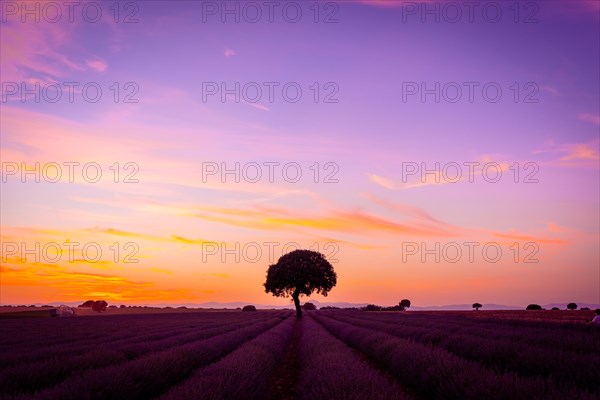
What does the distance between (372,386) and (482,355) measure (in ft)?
15.4

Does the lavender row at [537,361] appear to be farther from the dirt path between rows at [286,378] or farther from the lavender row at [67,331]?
the lavender row at [67,331]

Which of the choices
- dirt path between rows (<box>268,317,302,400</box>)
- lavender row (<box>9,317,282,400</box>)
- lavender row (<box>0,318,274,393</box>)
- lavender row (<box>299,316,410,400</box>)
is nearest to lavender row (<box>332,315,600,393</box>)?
lavender row (<box>299,316,410,400</box>)

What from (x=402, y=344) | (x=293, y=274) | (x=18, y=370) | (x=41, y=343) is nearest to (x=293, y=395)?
(x=402, y=344)

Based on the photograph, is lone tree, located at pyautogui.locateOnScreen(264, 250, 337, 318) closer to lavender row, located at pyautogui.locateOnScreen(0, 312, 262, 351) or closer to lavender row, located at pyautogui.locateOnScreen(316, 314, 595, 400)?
lavender row, located at pyautogui.locateOnScreen(0, 312, 262, 351)

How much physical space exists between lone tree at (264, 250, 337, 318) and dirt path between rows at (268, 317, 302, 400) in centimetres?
2783

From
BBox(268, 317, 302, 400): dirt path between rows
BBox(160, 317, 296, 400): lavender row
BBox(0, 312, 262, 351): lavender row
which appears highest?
BBox(160, 317, 296, 400): lavender row

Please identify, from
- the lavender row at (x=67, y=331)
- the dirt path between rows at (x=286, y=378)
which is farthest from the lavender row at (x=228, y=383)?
the lavender row at (x=67, y=331)

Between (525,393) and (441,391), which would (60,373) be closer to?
(441,391)

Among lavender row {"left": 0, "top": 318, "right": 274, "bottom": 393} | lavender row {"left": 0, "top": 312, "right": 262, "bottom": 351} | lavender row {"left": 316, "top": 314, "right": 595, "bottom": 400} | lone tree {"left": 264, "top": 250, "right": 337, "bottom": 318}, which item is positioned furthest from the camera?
lone tree {"left": 264, "top": 250, "right": 337, "bottom": 318}

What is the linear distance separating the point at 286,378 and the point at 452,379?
4.23m

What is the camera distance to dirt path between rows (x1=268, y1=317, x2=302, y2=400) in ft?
24.2

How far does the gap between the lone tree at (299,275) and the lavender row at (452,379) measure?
97.5 ft

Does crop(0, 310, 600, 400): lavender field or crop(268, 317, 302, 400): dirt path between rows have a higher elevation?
crop(0, 310, 600, 400): lavender field

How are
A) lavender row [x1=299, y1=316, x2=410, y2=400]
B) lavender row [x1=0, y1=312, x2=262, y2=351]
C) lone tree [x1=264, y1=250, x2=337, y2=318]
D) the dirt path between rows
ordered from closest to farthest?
lavender row [x1=299, y1=316, x2=410, y2=400], the dirt path between rows, lavender row [x1=0, y1=312, x2=262, y2=351], lone tree [x1=264, y1=250, x2=337, y2=318]
